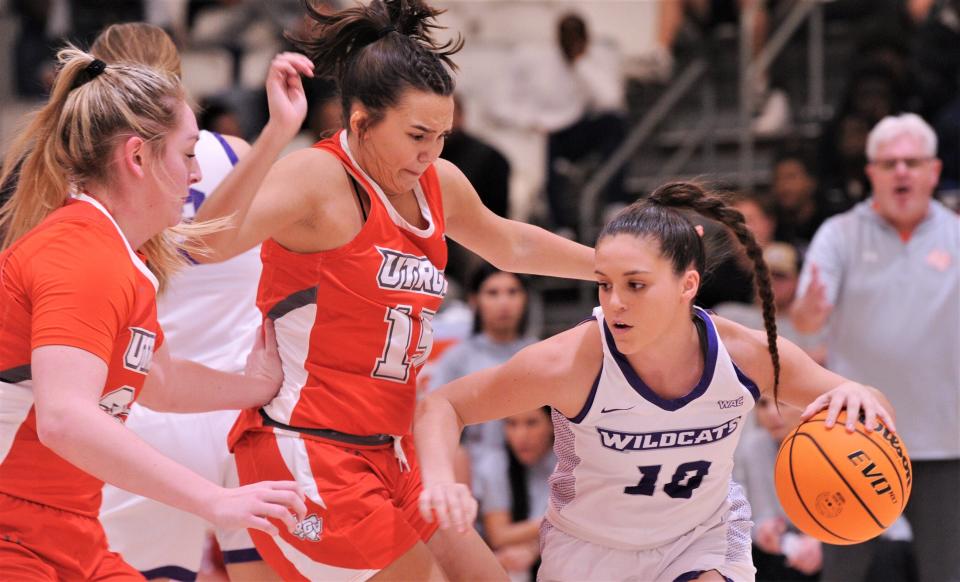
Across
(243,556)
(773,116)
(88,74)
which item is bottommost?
(243,556)

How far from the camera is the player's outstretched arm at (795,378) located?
3.42m

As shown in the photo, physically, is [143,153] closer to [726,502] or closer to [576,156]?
[726,502]

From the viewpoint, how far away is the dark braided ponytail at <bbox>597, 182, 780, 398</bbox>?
132 inches

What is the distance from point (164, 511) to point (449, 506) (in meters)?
1.35

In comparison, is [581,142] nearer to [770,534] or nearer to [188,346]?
[770,534]

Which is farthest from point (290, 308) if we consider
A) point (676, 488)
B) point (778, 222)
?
point (778, 222)

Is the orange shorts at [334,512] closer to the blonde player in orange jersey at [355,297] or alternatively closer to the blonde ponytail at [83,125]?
the blonde player in orange jersey at [355,297]

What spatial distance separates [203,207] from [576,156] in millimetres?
5903

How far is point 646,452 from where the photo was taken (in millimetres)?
3395

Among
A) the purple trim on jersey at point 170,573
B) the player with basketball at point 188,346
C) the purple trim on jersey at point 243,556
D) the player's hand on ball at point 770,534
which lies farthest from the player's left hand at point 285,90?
the player's hand on ball at point 770,534

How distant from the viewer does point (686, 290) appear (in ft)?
11.1

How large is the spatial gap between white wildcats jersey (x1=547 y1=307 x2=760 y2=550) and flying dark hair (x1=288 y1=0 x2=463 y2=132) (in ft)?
2.72

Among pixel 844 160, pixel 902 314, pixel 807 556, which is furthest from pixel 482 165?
pixel 807 556

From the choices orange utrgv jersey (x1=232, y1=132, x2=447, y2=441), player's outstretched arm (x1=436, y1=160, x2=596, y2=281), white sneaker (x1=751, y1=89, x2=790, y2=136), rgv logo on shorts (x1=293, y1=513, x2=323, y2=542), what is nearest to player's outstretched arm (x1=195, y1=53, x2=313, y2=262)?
orange utrgv jersey (x1=232, y1=132, x2=447, y2=441)
